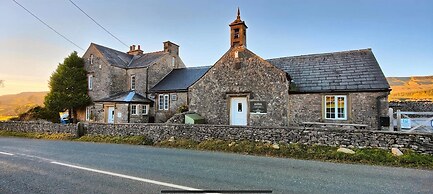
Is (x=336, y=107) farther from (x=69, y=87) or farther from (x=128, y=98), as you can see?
(x=69, y=87)

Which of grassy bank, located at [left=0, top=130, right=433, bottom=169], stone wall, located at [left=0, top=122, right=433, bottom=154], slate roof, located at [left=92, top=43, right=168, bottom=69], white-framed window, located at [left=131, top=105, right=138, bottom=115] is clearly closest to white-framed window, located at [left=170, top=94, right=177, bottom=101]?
white-framed window, located at [left=131, top=105, right=138, bottom=115]

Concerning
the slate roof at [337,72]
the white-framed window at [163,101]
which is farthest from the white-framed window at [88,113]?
the slate roof at [337,72]

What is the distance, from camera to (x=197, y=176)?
637cm

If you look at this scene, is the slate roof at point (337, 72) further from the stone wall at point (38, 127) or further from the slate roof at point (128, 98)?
the stone wall at point (38, 127)

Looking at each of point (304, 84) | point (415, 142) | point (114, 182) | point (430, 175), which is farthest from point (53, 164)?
point (304, 84)

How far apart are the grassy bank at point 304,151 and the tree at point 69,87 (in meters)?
17.0

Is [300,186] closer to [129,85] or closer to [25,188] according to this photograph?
[25,188]

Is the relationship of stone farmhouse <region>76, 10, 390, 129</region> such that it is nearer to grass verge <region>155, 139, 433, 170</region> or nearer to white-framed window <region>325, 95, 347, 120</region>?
white-framed window <region>325, 95, 347, 120</region>

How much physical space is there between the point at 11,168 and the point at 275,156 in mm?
9584

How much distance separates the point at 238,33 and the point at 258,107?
19.5 feet

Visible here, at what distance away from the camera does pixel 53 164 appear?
26.2 feet

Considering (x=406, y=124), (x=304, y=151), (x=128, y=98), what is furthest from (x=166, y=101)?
(x=406, y=124)

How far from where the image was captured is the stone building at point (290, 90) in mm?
14648

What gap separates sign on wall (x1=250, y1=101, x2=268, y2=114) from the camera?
16281mm
